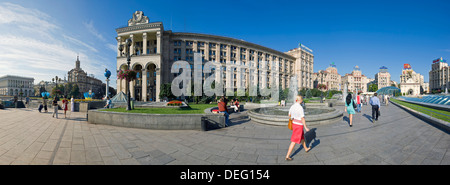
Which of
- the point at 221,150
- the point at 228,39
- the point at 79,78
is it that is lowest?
the point at 221,150

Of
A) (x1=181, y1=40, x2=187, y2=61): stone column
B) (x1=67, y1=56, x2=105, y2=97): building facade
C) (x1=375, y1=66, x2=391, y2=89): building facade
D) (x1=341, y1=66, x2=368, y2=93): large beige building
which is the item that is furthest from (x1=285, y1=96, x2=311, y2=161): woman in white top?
(x1=375, y1=66, x2=391, y2=89): building facade

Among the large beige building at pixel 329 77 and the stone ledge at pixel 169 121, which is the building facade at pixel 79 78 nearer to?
the stone ledge at pixel 169 121

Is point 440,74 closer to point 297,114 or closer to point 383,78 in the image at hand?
point 383,78

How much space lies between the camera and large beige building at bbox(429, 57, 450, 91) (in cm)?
7938

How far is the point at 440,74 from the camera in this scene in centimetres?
8362

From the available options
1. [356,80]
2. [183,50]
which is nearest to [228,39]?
[183,50]

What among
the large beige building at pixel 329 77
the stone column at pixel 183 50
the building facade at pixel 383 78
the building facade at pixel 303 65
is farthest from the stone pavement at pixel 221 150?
the building facade at pixel 383 78

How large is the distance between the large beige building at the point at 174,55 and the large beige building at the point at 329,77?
113ft

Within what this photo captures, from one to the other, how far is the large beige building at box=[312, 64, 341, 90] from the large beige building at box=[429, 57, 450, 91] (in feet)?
155

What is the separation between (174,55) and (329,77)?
9233cm

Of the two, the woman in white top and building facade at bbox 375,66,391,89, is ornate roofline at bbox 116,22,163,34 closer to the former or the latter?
the woman in white top
